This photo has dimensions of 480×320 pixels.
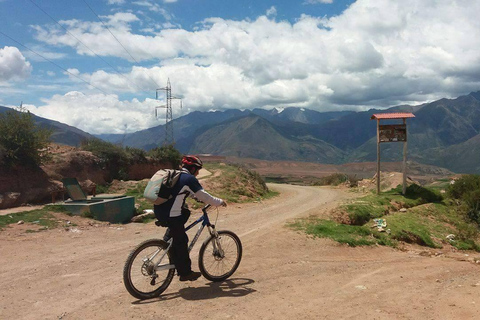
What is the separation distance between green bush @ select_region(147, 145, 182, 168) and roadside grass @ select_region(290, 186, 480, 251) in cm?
2112

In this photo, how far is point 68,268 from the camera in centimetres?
789

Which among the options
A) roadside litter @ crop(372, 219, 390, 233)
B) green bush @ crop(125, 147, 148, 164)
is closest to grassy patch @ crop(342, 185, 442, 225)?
roadside litter @ crop(372, 219, 390, 233)

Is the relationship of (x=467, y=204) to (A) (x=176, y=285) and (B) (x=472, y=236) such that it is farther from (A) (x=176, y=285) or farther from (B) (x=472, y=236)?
(A) (x=176, y=285)

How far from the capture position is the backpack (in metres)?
5.89

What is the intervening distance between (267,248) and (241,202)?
41.2 ft

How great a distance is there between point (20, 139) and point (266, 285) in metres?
19.0

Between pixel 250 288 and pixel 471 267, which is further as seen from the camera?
pixel 471 267

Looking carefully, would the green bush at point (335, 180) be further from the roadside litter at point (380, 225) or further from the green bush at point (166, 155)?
the roadside litter at point (380, 225)

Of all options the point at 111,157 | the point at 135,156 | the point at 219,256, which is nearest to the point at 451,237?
the point at 219,256

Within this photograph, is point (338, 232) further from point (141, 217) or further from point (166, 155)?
point (166, 155)

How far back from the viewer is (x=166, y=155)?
119 ft

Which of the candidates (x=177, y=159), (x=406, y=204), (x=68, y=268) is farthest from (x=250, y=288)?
(x=177, y=159)

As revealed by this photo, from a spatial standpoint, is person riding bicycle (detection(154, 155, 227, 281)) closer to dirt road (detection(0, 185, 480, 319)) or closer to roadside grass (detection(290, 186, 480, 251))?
dirt road (detection(0, 185, 480, 319))

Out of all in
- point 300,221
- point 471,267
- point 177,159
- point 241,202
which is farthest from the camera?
point 177,159
